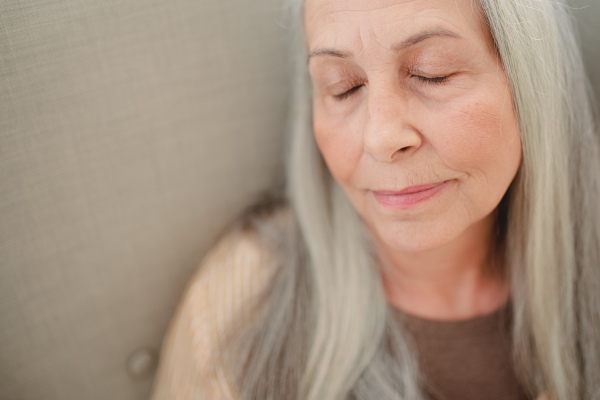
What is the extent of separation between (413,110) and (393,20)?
126 mm

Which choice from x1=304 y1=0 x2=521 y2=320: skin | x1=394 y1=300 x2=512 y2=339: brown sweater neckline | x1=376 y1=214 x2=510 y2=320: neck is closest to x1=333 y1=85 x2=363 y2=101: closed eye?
x1=304 y1=0 x2=521 y2=320: skin

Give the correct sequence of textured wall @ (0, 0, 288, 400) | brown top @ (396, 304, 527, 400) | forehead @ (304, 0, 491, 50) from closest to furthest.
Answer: forehead @ (304, 0, 491, 50)
textured wall @ (0, 0, 288, 400)
brown top @ (396, 304, 527, 400)

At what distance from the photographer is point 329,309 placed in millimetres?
820

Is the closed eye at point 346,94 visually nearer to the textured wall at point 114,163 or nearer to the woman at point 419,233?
the woman at point 419,233

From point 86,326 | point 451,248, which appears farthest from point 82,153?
point 451,248

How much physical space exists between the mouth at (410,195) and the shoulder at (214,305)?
30 centimetres

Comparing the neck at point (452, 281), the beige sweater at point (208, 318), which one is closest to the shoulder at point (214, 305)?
the beige sweater at point (208, 318)

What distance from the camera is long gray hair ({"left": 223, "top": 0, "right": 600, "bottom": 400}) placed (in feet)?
2.38

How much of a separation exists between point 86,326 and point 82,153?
314mm

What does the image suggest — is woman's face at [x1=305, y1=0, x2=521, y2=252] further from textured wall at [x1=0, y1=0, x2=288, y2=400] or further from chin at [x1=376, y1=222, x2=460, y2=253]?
textured wall at [x1=0, y1=0, x2=288, y2=400]

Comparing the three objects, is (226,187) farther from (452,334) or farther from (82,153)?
(452,334)

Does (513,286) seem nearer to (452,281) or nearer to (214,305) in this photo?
(452,281)

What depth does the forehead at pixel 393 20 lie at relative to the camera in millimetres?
581

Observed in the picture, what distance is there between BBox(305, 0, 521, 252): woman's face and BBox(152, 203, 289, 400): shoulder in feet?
0.90
